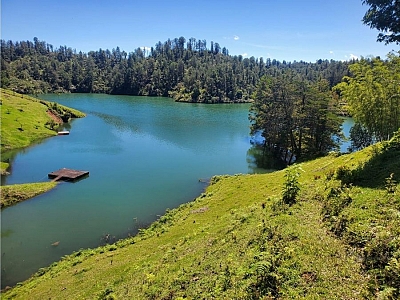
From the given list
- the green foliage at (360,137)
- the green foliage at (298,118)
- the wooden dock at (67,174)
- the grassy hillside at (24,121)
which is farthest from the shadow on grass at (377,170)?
the grassy hillside at (24,121)

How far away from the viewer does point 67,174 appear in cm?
4456

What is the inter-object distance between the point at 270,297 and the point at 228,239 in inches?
238

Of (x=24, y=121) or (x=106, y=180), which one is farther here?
(x=24, y=121)

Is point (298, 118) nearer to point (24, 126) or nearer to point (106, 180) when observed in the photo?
point (106, 180)

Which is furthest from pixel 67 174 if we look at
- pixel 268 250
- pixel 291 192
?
pixel 268 250

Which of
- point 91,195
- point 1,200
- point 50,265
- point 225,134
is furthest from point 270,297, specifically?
point 225,134

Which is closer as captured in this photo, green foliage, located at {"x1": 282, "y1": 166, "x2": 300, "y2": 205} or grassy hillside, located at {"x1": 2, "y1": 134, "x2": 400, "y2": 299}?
grassy hillside, located at {"x1": 2, "y1": 134, "x2": 400, "y2": 299}

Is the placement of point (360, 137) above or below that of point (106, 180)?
above

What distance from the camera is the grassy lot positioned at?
35.1m

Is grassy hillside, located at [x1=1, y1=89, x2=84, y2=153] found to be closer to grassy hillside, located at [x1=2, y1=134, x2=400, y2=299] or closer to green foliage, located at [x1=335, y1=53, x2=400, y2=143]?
grassy hillside, located at [x1=2, y1=134, x2=400, y2=299]

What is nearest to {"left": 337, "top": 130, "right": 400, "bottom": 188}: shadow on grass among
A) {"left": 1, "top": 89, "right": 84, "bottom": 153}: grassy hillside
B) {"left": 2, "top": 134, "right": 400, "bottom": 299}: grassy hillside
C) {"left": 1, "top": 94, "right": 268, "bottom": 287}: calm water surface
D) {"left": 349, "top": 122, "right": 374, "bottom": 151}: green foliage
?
{"left": 2, "top": 134, "right": 400, "bottom": 299}: grassy hillside

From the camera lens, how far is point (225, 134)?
→ 259 feet

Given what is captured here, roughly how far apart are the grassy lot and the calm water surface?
1.09 m

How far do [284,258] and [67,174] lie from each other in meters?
41.5
